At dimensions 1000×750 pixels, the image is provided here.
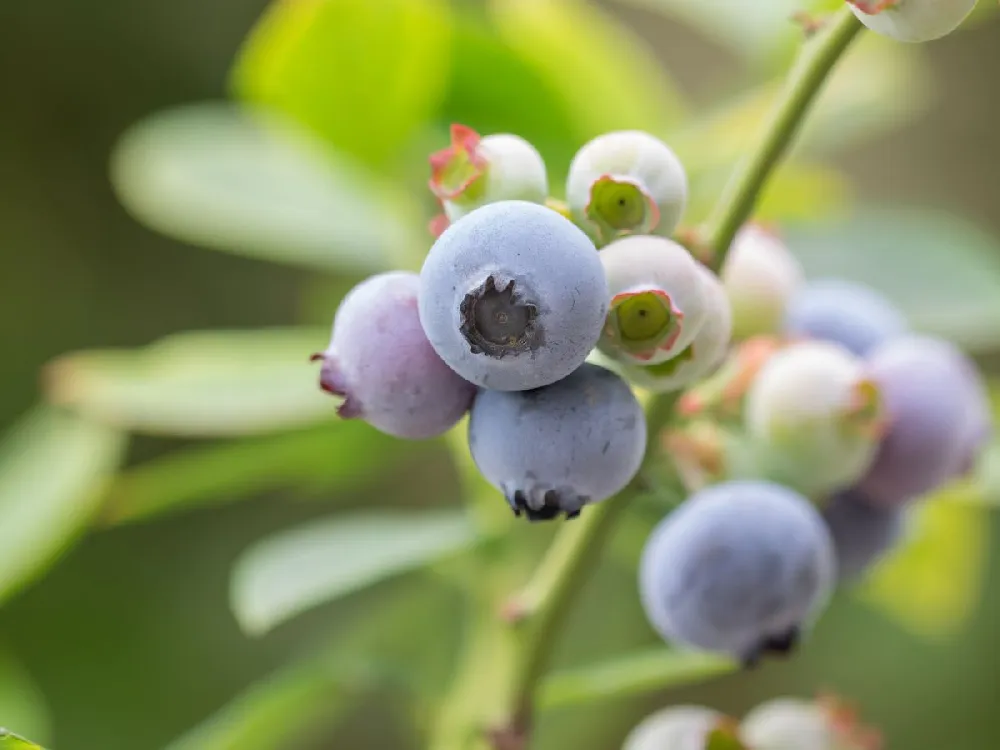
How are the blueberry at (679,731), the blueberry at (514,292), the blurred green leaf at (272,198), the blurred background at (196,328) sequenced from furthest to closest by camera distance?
the blurred background at (196,328), the blurred green leaf at (272,198), the blueberry at (679,731), the blueberry at (514,292)

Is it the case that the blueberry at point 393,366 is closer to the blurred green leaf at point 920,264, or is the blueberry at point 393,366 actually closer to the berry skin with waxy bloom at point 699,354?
the berry skin with waxy bloom at point 699,354

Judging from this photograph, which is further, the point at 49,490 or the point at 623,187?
the point at 49,490

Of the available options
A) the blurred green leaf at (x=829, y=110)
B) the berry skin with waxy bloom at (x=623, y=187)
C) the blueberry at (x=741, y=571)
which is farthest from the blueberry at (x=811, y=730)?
the blurred green leaf at (x=829, y=110)

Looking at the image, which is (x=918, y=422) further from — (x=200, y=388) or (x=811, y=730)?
(x=200, y=388)

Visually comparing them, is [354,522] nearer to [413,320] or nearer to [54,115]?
[413,320]

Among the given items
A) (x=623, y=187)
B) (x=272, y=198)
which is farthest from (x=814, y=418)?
(x=272, y=198)

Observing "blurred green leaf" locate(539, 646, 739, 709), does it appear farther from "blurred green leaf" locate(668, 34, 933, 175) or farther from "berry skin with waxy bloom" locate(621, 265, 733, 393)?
"blurred green leaf" locate(668, 34, 933, 175)

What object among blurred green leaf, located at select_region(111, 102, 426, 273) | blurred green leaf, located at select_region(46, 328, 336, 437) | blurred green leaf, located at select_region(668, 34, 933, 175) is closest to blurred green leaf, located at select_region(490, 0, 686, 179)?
blurred green leaf, located at select_region(668, 34, 933, 175)
